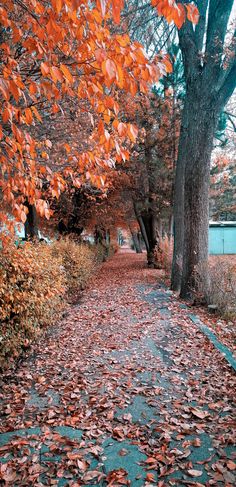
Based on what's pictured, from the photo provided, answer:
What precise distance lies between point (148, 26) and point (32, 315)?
21.1 ft

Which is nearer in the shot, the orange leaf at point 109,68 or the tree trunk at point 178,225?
the orange leaf at point 109,68

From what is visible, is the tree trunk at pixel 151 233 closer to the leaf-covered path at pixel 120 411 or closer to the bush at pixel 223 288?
the bush at pixel 223 288

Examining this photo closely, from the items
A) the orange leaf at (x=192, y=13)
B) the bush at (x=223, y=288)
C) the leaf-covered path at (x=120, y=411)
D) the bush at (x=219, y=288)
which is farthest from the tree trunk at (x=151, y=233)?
the orange leaf at (x=192, y=13)

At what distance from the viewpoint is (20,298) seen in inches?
166

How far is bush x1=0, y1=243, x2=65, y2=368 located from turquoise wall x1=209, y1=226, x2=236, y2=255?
23925mm

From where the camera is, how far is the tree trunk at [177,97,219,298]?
707 centimetres

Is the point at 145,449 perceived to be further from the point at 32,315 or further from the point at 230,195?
the point at 230,195

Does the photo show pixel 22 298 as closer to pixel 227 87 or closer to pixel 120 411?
pixel 120 411

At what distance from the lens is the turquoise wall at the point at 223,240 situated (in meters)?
27.4

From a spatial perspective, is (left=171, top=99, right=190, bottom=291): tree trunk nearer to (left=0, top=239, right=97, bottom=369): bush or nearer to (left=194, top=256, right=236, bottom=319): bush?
(left=194, top=256, right=236, bottom=319): bush

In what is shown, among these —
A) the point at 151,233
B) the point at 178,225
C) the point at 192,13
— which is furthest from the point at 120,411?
the point at 151,233

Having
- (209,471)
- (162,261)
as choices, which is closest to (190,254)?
(209,471)

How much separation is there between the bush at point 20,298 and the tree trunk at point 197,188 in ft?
11.6

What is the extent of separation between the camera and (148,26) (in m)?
7.05
